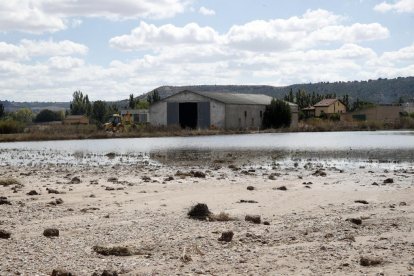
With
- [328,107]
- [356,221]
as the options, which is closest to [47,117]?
[328,107]

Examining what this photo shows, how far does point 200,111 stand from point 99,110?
176 ft

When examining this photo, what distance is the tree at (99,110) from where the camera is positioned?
127625 mm

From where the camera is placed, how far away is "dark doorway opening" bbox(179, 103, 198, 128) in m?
82.6

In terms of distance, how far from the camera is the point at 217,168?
979 inches

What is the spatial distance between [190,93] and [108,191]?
65.6 metres

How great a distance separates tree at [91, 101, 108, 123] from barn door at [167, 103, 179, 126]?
4690cm

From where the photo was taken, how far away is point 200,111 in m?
80.8

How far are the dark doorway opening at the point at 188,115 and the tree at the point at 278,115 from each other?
1109 centimetres

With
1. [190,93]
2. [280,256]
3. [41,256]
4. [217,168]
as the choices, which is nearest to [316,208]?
[280,256]

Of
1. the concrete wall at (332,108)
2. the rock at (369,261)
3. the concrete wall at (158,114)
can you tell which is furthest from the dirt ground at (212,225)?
the concrete wall at (332,108)

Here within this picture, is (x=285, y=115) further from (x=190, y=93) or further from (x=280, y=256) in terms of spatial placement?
(x=280, y=256)

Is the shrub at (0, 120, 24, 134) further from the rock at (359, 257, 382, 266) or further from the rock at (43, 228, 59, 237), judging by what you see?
the rock at (359, 257, 382, 266)

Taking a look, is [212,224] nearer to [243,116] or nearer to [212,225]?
[212,225]

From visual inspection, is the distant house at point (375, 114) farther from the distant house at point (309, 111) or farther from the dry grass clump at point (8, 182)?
the dry grass clump at point (8, 182)
